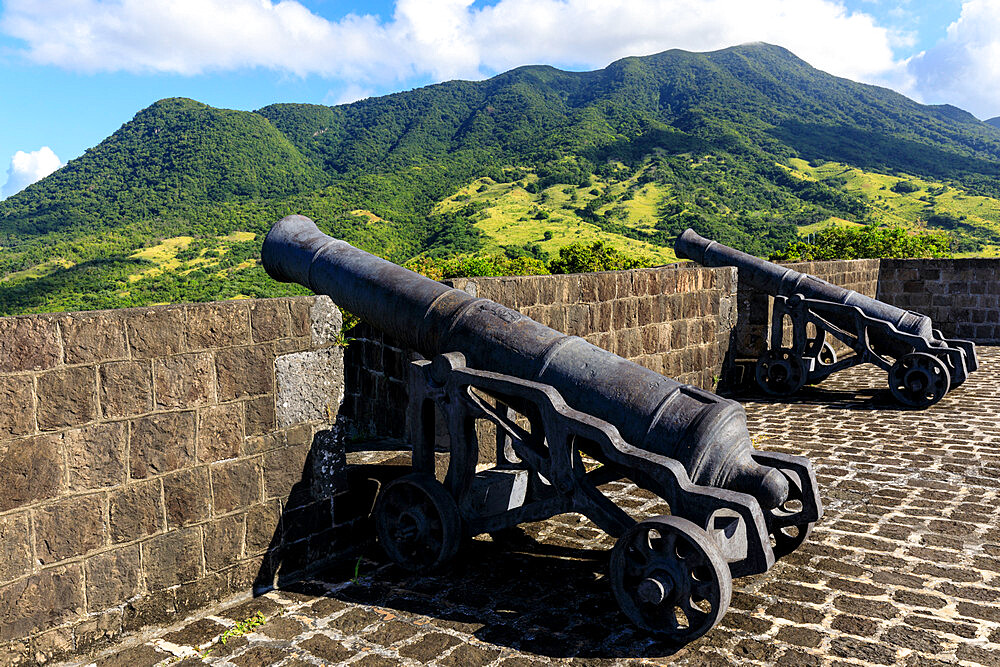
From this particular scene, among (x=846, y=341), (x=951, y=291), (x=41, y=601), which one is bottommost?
(x=41, y=601)

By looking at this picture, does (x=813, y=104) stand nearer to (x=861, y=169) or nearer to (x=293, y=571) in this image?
(x=861, y=169)

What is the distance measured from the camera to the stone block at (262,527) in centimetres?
363

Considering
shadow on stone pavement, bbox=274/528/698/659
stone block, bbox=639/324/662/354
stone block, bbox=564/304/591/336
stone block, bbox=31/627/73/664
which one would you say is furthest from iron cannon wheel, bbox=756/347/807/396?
stone block, bbox=31/627/73/664

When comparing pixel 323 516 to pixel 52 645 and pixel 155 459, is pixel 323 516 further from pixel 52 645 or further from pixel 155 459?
pixel 52 645

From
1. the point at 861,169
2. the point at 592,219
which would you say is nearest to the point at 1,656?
the point at 592,219

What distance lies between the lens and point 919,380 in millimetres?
8016

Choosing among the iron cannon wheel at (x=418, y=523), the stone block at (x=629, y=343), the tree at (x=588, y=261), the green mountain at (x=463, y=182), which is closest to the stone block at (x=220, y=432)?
the iron cannon wheel at (x=418, y=523)

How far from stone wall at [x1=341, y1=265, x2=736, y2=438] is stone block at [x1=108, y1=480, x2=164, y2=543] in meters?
1.20

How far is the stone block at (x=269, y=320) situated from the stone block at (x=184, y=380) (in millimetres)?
265

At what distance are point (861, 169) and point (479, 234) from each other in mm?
49234

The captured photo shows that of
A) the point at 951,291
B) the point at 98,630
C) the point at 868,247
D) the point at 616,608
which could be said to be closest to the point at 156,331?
the point at 98,630

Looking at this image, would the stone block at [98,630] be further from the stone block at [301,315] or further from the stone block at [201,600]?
the stone block at [301,315]

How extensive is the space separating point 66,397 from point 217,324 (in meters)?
0.70

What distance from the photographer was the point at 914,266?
1354cm
